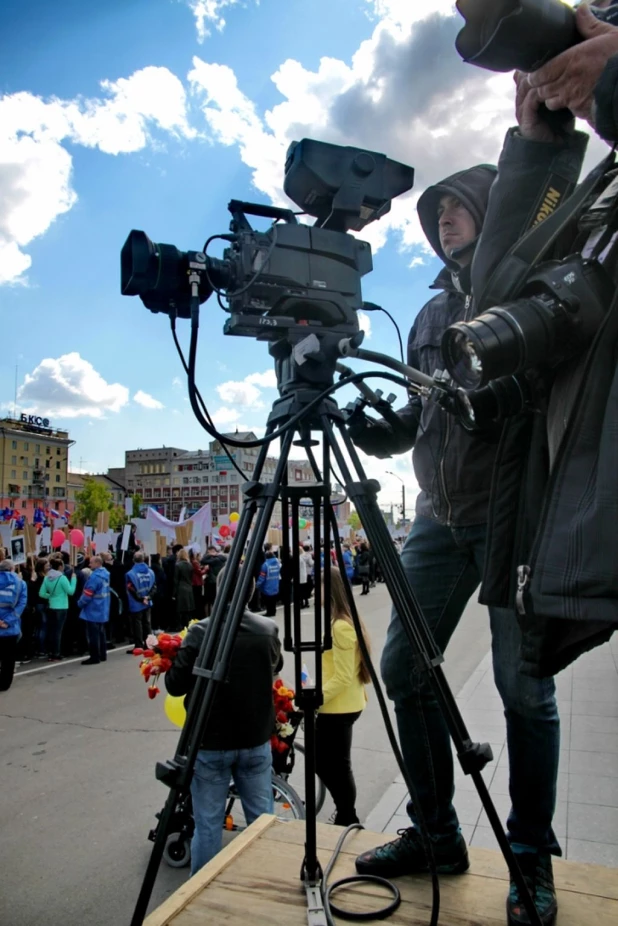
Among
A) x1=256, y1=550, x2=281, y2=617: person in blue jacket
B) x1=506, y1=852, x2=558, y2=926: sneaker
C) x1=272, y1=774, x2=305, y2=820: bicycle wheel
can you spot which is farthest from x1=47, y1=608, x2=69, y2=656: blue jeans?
x1=506, y1=852, x2=558, y2=926: sneaker

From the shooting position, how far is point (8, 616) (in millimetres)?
8258

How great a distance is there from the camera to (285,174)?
2.08m

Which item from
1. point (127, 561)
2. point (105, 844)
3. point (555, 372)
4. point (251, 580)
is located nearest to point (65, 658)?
point (127, 561)

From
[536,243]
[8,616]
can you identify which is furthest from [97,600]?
[536,243]

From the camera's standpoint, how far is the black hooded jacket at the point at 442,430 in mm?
1803

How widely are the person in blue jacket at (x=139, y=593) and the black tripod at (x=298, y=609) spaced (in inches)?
391

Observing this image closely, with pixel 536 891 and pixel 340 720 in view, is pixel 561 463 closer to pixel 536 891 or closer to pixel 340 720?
pixel 536 891

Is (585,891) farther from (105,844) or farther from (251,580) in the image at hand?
(105,844)

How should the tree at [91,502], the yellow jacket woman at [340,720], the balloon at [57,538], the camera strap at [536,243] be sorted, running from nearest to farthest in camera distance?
the camera strap at [536,243]
the yellow jacket woman at [340,720]
the balloon at [57,538]
the tree at [91,502]

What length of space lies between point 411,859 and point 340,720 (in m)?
2.06

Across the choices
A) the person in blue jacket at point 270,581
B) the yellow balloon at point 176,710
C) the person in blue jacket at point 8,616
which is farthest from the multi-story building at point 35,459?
the yellow balloon at point 176,710

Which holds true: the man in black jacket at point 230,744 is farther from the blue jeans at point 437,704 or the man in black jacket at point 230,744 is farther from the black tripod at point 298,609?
the blue jeans at point 437,704

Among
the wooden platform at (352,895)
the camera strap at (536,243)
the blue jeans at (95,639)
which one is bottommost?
the blue jeans at (95,639)

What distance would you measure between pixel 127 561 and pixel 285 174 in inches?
532
